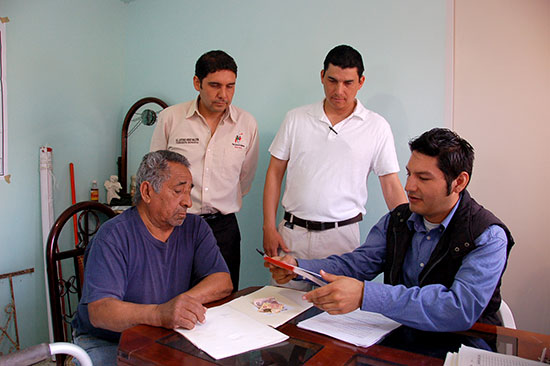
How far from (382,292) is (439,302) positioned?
0.16 meters

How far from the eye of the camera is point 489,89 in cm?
211

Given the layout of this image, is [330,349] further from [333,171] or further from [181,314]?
[333,171]

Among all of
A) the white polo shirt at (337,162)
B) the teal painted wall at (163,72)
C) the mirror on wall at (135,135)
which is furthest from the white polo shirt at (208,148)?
the mirror on wall at (135,135)

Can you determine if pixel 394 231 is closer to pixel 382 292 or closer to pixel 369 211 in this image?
pixel 382 292

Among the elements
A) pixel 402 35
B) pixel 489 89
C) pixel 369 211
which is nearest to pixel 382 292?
pixel 369 211

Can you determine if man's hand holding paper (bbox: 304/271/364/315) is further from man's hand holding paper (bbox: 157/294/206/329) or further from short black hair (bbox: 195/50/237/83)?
short black hair (bbox: 195/50/237/83)

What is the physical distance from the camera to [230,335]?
45.2 inches

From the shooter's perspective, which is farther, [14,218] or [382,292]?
[14,218]

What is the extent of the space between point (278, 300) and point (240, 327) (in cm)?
25

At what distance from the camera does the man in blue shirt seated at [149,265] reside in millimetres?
1306

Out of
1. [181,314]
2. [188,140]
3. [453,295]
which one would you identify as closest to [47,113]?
[188,140]

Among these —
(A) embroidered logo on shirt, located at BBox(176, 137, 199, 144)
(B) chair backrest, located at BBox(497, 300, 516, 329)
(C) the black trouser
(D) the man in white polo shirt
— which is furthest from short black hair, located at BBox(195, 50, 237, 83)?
(B) chair backrest, located at BBox(497, 300, 516, 329)

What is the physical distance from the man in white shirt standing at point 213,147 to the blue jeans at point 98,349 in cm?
82

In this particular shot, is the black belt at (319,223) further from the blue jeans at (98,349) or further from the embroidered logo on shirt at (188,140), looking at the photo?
the blue jeans at (98,349)
